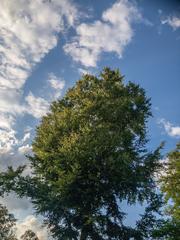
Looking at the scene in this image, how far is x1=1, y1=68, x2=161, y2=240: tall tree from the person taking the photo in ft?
68.4

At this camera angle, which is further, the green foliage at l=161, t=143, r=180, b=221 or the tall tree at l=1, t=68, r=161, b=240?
the green foliage at l=161, t=143, r=180, b=221

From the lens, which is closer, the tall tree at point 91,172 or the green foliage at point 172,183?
the tall tree at point 91,172

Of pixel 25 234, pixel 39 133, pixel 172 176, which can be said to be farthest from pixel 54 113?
pixel 25 234

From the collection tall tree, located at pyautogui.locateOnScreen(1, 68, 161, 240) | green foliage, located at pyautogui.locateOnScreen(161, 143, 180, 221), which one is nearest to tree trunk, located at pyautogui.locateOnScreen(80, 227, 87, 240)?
tall tree, located at pyautogui.locateOnScreen(1, 68, 161, 240)

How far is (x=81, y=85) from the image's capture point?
26734mm

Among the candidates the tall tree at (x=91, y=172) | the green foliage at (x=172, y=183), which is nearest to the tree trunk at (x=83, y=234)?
the tall tree at (x=91, y=172)

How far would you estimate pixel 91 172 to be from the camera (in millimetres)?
21609

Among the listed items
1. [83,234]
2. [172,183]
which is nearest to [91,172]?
[83,234]

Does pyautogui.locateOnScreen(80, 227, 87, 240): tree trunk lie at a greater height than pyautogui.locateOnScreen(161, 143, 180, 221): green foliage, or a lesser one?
lesser

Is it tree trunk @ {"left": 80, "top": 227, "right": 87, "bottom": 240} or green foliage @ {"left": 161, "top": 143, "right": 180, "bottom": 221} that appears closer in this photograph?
tree trunk @ {"left": 80, "top": 227, "right": 87, "bottom": 240}

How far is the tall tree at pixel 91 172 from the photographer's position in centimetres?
2086

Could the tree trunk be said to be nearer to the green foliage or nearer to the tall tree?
the tall tree

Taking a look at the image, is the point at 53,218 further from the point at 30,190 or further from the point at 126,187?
the point at 126,187

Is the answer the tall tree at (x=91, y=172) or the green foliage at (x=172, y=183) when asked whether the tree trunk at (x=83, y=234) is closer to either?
the tall tree at (x=91, y=172)
